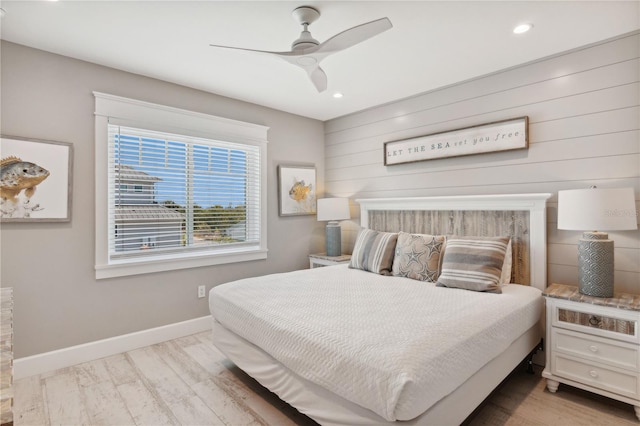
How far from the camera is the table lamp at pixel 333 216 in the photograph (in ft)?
13.5

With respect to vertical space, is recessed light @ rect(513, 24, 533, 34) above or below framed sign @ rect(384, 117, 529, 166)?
above

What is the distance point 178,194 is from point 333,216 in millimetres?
1788

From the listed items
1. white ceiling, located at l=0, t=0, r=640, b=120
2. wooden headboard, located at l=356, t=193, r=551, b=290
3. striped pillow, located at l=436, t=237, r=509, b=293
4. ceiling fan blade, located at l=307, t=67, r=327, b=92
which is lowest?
striped pillow, located at l=436, t=237, r=509, b=293

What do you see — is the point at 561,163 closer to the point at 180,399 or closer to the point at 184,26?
the point at 184,26

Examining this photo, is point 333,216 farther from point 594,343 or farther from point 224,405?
point 594,343

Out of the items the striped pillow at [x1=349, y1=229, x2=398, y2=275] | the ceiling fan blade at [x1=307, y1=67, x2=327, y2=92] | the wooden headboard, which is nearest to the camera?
the ceiling fan blade at [x1=307, y1=67, x2=327, y2=92]

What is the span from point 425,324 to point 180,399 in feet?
5.64

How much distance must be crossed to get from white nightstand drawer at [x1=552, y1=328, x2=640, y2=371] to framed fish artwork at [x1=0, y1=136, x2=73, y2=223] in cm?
385

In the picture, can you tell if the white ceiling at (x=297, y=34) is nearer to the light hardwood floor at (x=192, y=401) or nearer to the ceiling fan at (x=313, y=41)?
the ceiling fan at (x=313, y=41)

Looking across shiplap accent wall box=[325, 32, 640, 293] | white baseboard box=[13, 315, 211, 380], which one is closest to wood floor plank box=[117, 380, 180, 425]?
white baseboard box=[13, 315, 211, 380]

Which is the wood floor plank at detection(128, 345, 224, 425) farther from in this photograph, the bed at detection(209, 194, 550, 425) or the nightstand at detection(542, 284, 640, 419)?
the nightstand at detection(542, 284, 640, 419)

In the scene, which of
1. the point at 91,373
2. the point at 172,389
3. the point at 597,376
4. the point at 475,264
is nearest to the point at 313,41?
the point at 475,264

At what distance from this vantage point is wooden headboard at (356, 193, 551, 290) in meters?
2.69

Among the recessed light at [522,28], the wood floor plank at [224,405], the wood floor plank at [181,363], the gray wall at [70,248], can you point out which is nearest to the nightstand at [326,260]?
the gray wall at [70,248]
